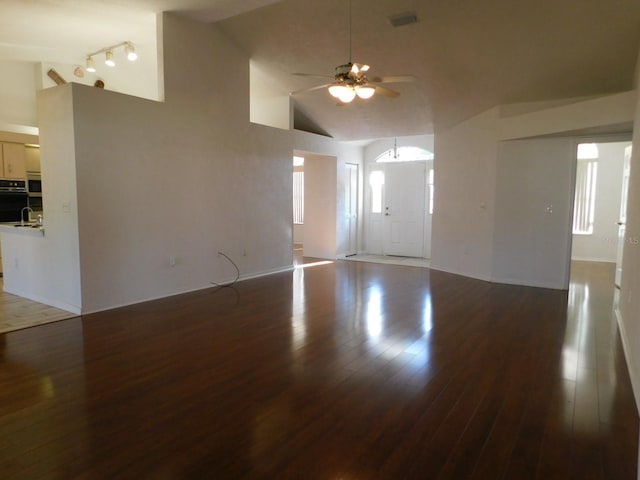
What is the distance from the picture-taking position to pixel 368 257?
9281 mm

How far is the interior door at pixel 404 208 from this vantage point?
916 centimetres

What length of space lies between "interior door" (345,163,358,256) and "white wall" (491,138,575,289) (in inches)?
148

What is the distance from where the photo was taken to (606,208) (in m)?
8.56

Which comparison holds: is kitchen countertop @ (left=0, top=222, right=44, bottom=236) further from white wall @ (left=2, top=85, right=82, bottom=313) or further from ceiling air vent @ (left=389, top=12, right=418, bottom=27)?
ceiling air vent @ (left=389, top=12, right=418, bottom=27)

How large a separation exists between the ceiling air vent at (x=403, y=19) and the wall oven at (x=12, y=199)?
617cm

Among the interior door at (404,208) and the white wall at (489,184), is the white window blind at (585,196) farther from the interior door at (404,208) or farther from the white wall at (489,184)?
the white wall at (489,184)

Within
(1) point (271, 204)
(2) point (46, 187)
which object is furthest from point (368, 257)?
(2) point (46, 187)

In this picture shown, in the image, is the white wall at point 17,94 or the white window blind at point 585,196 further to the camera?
the white window blind at point 585,196

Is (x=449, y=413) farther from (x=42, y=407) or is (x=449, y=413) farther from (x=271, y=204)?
(x=271, y=204)

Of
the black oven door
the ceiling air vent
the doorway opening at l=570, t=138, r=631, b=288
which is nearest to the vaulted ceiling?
the ceiling air vent

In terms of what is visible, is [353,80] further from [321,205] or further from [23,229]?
[321,205]

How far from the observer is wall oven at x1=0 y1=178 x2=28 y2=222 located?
21.0 ft

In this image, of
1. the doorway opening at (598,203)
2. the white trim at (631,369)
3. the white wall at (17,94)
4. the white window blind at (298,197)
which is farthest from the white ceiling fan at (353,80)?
the white window blind at (298,197)

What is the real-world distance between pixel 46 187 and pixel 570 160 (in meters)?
6.72
